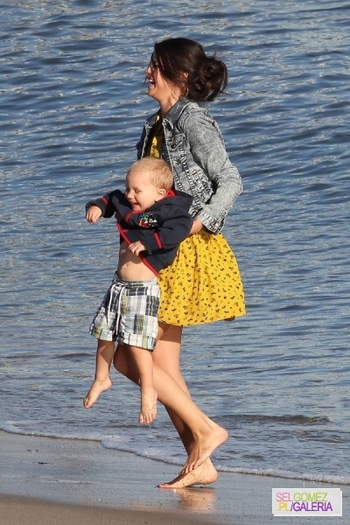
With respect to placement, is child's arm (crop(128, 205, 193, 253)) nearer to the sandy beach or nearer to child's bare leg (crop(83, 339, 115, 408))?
child's bare leg (crop(83, 339, 115, 408))

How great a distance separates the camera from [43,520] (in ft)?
11.9

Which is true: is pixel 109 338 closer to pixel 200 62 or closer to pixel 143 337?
pixel 143 337

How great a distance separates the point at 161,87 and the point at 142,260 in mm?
647

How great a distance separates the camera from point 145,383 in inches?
165

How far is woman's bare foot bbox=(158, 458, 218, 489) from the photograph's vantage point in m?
4.38

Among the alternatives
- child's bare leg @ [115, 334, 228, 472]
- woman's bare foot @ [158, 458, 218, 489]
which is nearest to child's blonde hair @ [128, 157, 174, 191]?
child's bare leg @ [115, 334, 228, 472]

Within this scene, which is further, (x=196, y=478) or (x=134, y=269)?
(x=196, y=478)

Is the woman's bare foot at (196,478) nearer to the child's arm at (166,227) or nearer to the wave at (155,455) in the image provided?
the wave at (155,455)

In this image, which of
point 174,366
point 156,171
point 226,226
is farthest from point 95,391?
point 226,226

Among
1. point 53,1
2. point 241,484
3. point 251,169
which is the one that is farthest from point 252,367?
point 53,1

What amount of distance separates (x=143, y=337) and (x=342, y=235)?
15.2 ft

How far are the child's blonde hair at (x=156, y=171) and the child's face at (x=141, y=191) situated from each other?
0.04ft

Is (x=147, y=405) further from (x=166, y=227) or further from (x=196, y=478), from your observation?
(x=166, y=227)

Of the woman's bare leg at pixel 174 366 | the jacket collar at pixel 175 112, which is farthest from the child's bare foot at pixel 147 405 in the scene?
the jacket collar at pixel 175 112
